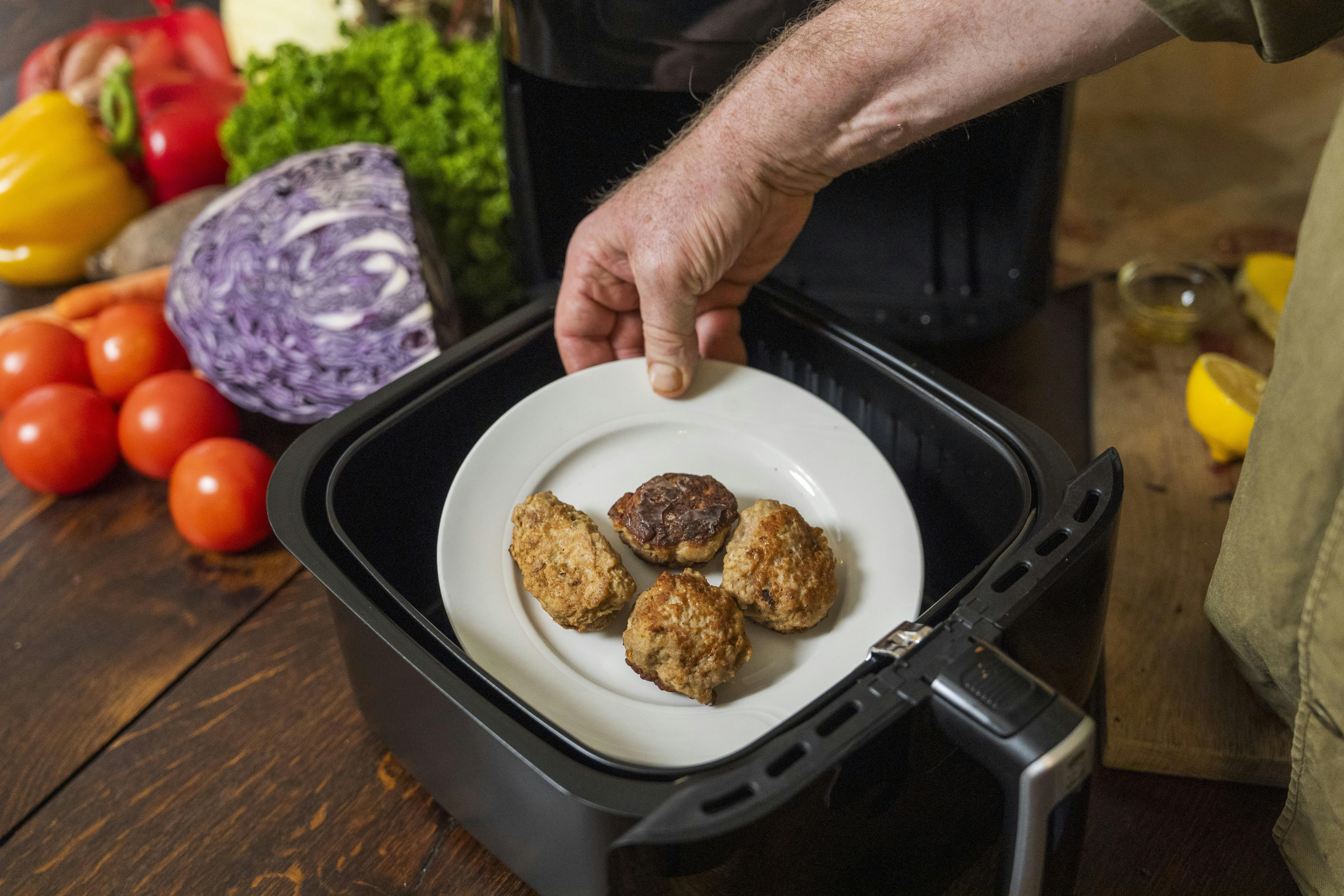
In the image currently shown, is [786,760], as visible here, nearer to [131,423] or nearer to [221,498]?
[221,498]

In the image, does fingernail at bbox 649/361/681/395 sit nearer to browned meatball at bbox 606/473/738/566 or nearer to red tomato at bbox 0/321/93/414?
browned meatball at bbox 606/473/738/566

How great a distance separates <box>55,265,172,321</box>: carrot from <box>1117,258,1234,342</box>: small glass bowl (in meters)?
1.14

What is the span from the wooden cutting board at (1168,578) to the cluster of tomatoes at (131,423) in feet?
2.58

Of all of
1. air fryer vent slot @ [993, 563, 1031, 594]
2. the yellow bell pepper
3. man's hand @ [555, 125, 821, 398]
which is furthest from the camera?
the yellow bell pepper

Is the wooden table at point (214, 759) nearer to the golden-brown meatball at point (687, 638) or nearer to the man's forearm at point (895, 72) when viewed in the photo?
the golden-brown meatball at point (687, 638)

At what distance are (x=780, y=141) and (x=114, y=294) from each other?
0.92m

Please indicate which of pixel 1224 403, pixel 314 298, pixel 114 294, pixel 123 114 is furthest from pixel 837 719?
pixel 123 114

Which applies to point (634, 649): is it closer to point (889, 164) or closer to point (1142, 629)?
point (1142, 629)

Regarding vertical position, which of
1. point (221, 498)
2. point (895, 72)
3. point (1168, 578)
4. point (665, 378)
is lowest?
point (1168, 578)

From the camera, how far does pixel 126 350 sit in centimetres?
108

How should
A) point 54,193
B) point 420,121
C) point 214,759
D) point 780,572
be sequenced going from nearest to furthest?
point 780,572 < point 214,759 < point 420,121 < point 54,193

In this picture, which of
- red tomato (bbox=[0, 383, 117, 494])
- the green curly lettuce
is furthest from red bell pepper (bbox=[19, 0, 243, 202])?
red tomato (bbox=[0, 383, 117, 494])

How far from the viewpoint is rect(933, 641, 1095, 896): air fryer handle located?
440 mm

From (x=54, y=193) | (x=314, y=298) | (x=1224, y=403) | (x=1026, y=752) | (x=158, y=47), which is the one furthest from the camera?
(x=158, y=47)
